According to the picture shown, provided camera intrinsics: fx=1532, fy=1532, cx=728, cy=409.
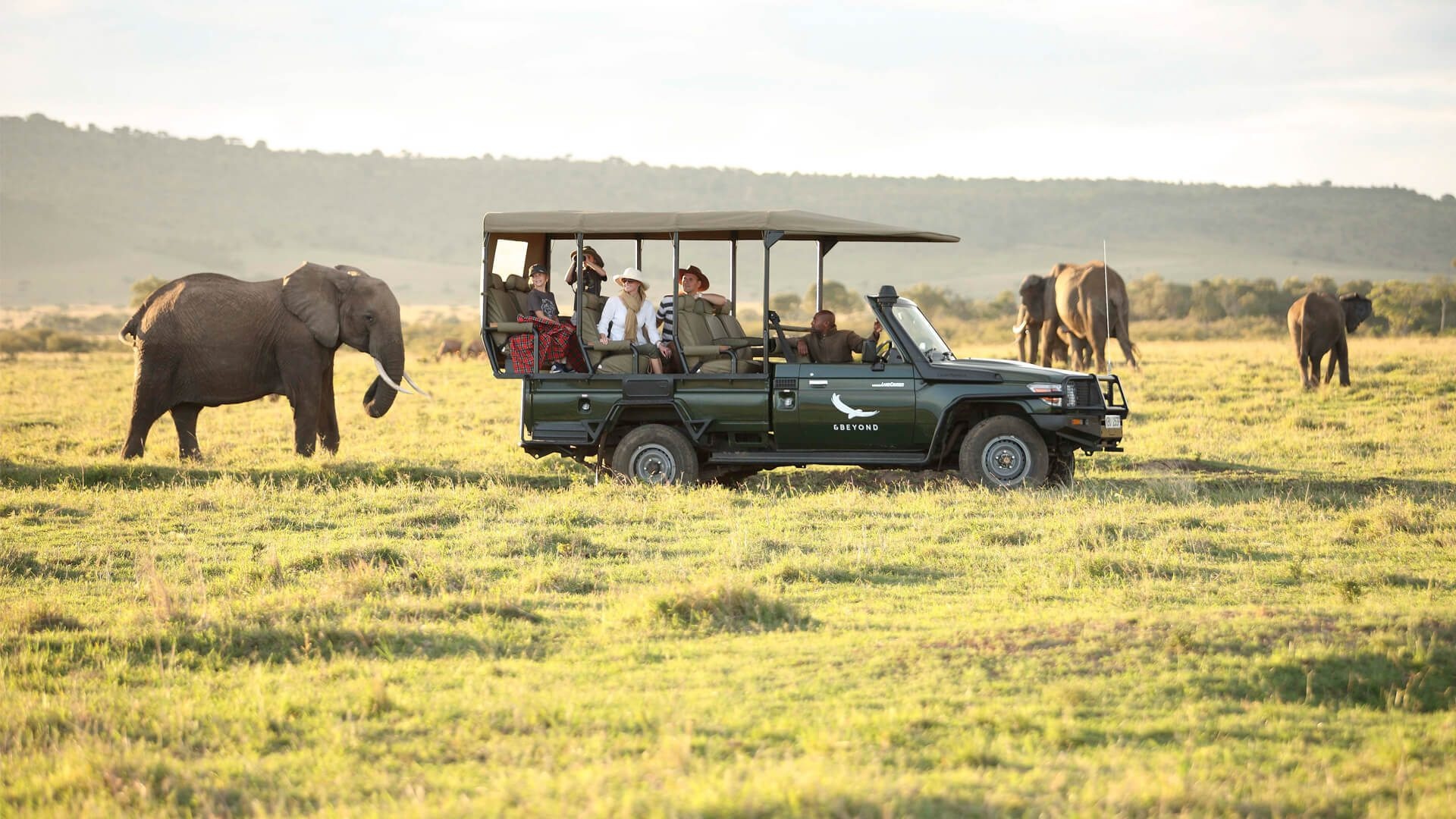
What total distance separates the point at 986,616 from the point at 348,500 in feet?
23.6

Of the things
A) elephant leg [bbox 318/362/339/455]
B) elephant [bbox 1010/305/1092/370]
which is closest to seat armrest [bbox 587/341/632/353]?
elephant leg [bbox 318/362/339/455]

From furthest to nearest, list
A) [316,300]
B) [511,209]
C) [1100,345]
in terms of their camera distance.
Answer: [511,209] → [1100,345] → [316,300]

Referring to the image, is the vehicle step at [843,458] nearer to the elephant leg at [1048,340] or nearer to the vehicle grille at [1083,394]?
the vehicle grille at [1083,394]

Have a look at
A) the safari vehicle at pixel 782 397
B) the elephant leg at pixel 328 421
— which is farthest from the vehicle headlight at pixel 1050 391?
the elephant leg at pixel 328 421

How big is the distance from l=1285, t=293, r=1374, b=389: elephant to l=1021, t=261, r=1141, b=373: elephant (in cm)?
434

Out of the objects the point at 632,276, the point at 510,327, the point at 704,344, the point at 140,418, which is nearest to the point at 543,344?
the point at 510,327

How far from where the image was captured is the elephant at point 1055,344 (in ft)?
110

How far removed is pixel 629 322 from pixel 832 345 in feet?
6.11

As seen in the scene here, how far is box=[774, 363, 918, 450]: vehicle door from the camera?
43.8 feet

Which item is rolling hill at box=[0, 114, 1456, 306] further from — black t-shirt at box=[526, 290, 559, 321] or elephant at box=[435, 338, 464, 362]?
black t-shirt at box=[526, 290, 559, 321]

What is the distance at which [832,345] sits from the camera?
13.8 metres

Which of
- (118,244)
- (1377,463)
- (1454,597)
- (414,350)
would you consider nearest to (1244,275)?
(414,350)

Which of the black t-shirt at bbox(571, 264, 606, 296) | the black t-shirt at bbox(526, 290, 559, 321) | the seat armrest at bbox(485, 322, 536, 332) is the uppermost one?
the black t-shirt at bbox(571, 264, 606, 296)

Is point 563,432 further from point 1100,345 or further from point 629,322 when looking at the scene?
point 1100,345
